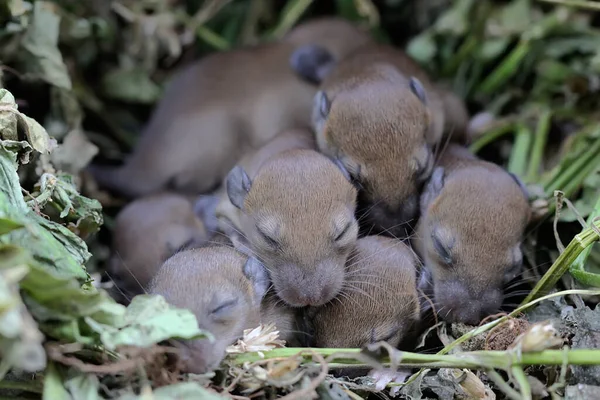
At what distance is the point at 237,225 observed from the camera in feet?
13.0

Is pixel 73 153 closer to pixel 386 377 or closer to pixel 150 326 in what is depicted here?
pixel 150 326

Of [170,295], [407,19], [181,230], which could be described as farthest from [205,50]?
[170,295]

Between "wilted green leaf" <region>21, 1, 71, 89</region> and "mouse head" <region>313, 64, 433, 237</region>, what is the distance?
1.50 meters

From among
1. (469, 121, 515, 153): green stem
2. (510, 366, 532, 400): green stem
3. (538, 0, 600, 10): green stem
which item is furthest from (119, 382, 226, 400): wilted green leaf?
(538, 0, 600, 10): green stem

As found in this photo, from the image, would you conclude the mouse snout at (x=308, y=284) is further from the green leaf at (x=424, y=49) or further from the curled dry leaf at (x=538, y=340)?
the green leaf at (x=424, y=49)

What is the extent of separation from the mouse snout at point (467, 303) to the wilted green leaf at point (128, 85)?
8.49ft

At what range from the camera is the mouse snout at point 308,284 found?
3.39 meters

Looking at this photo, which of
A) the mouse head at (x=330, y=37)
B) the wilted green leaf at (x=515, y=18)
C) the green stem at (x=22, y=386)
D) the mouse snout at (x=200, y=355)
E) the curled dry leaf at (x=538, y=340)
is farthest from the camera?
the mouse head at (x=330, y=37)

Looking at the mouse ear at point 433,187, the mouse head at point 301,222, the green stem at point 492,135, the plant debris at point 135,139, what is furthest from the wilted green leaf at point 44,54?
the green stem at point 492,135

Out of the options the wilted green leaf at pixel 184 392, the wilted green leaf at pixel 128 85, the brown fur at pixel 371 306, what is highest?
the wilted green leaf at pixel 128 85

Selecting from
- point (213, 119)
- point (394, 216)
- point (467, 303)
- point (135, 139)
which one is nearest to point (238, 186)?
point (394, 216)

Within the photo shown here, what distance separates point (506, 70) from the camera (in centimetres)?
488

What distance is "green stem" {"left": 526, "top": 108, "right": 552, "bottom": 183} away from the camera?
172 inches

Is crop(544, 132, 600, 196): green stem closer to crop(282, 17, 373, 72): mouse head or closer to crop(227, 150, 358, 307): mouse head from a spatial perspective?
crop(227, 150, 358, 307): mouse head
